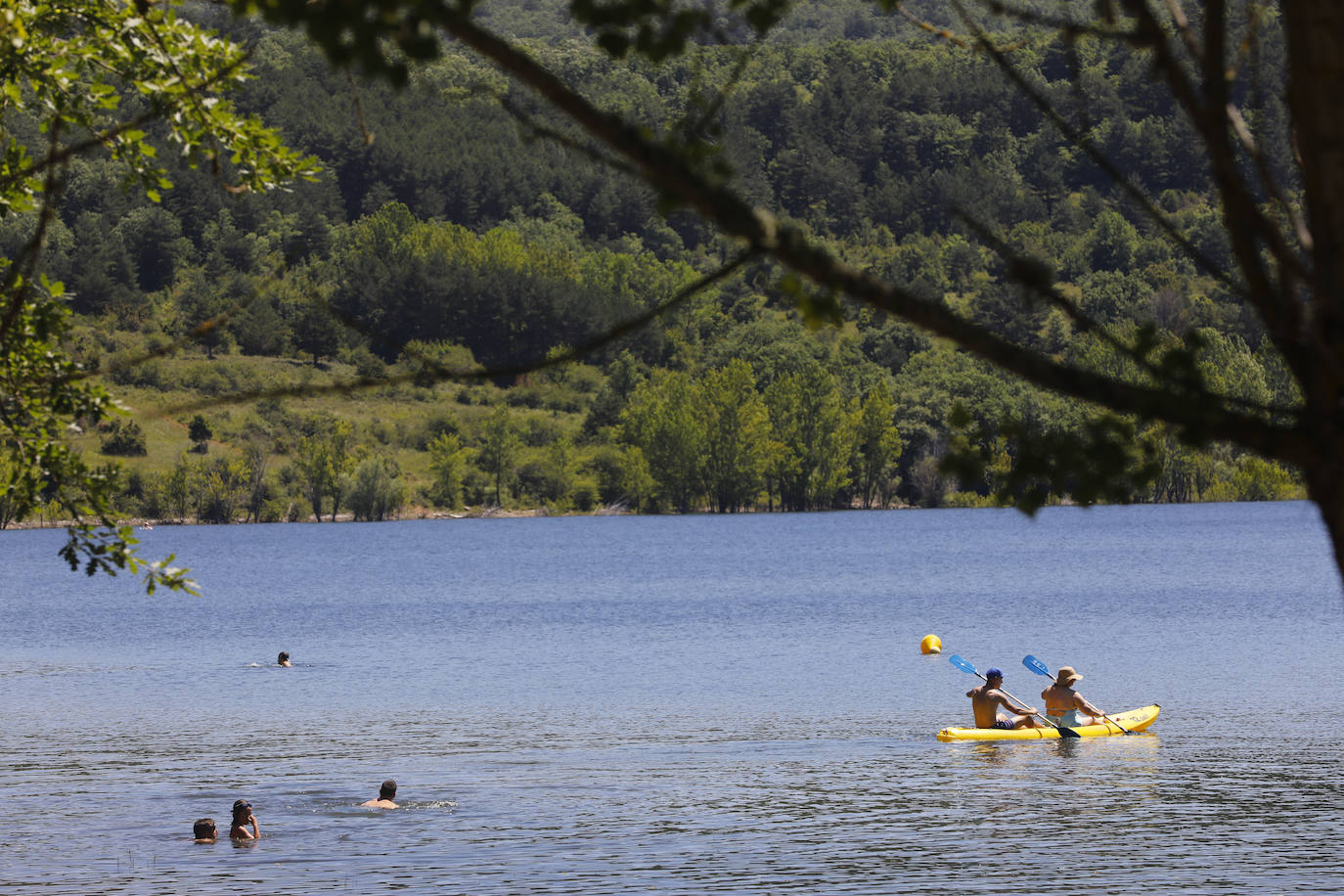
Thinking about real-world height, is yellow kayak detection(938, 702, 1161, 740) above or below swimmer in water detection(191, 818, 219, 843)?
above

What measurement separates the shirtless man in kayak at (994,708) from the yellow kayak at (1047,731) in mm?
165

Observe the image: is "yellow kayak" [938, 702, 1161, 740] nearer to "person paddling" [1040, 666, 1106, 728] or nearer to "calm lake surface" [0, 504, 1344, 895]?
"person paddling" [1040, 666, 1106, 728]

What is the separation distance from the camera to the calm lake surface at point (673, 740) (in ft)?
71.3

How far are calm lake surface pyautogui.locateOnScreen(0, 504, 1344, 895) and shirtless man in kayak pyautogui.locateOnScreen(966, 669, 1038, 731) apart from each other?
70 centimetres

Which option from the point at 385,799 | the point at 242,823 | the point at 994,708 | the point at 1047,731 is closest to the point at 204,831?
the point at 242,823

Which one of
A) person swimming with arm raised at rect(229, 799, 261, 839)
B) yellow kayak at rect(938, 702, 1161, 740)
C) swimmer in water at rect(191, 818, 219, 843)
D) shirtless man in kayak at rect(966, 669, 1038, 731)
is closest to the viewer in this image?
swimmer in water at rect(191, 818, 219, 843)

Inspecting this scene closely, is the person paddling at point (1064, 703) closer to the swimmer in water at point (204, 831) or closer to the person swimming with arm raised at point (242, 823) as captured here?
the person swimming with arm raised at point (242, 823)

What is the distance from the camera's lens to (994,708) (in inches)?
1281

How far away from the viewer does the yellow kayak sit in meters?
32.1

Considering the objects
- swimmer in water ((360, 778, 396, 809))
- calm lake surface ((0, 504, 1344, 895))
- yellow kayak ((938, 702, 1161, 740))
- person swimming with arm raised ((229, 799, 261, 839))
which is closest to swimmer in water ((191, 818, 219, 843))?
calm lake surface ((0, 504, 1344, 895))

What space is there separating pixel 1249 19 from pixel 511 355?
183552 millimetres

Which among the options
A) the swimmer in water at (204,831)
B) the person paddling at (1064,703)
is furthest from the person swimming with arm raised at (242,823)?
the person paddling at (1064,703)

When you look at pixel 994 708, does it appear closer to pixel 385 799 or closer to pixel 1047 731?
pixel 1047 731

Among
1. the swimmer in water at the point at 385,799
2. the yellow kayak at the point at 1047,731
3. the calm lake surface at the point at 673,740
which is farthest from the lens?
the yellow kayak at the point at 1047,731
